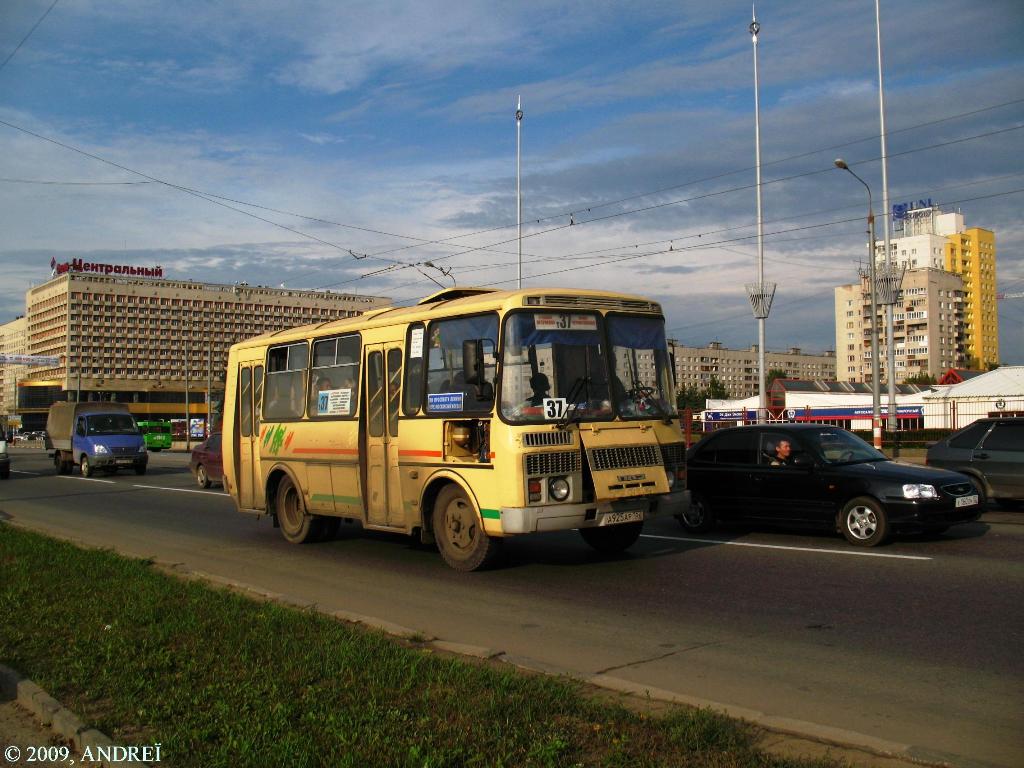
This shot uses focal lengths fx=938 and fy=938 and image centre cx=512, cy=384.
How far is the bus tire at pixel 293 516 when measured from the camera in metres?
13.3

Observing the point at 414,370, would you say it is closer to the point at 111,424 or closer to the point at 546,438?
the point at 546,438

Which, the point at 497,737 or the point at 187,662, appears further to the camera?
the point at 187,662

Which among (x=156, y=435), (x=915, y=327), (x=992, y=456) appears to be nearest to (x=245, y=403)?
(x=992, y=456)

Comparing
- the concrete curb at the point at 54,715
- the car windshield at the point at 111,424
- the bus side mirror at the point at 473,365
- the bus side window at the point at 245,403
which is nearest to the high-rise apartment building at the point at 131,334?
the car windshield at the point at 111,424

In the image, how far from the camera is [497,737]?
15.3 ft

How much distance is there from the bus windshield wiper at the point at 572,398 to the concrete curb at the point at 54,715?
5435mm

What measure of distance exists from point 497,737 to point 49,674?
3.29 m

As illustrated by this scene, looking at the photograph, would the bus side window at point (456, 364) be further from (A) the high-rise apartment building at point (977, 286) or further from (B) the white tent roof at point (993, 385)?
(A) the high-rise apartment building at point (977, 286)

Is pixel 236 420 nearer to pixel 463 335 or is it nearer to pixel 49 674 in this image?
pixel 463 335

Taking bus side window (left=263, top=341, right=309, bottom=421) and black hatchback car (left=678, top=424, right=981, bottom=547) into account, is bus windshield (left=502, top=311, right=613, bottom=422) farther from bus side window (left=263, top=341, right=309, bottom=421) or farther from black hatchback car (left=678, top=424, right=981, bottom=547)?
bus side window (left=263, top=341, right=309, bottom=421)

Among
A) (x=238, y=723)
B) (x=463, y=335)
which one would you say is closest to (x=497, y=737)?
(x=238, y=723)

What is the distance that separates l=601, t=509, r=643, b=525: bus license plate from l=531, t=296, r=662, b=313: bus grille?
7.53 ft

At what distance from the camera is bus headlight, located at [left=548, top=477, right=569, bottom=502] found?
9609 mm

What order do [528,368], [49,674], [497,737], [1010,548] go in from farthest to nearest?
[1010,548], [528,368], [49,674], [497,737]
